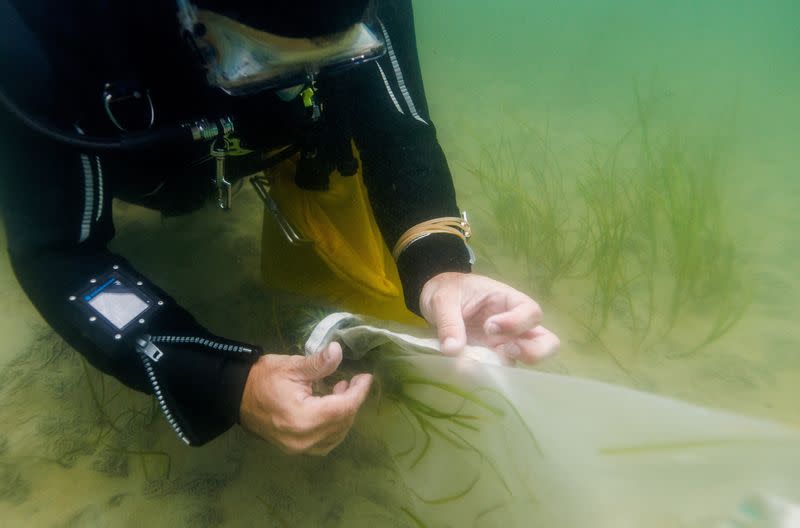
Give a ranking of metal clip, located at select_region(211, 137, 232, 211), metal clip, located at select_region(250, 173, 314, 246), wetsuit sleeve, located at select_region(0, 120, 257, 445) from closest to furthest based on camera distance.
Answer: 1. wetsuit sleeve, located at select_region(0, 120, 257, 445)
2. metal clip, located at select_region(211, 137, 232, 211)
3. metal clip, located at select_region(250, 173, 314, 246)

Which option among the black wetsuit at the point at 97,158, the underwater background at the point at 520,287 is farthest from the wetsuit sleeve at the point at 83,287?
the underwater background at the point at 520,287

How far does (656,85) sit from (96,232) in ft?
32.3

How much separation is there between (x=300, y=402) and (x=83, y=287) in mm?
680

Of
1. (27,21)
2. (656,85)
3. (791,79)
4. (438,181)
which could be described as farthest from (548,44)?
(27,21)

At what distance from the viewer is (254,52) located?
114 cm

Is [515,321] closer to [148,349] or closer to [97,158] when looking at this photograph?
[148,349]

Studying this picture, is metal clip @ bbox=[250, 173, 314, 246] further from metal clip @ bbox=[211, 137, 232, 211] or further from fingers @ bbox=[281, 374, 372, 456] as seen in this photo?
fingers @ bbox=[281, 374, 372, 456]

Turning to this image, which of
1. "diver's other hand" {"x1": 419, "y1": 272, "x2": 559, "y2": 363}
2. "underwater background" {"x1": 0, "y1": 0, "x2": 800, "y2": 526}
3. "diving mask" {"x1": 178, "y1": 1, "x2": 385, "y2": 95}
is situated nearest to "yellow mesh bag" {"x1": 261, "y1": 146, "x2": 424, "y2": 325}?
"underwater background" {"x1": 0, "y1": 0, "x2": 800, "y2": 526}

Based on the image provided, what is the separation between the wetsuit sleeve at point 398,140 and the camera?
170cm

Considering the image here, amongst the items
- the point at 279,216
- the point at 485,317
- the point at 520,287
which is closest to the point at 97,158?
the point at 279,216

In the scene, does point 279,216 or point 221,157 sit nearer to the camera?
point 221,157

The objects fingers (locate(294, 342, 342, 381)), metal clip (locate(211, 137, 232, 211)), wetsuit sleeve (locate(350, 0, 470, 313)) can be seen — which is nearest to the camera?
fingers (locate(294, 342, 342, 381))

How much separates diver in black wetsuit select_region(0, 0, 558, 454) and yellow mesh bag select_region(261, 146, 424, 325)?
56 cm

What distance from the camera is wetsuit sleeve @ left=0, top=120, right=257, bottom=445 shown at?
1.16m
